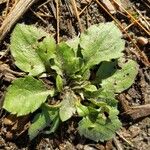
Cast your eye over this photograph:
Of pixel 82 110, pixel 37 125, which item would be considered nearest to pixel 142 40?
pixel 82 110

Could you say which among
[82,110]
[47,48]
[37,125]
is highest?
[47,48]

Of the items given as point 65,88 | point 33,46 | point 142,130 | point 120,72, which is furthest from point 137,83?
point 33,46

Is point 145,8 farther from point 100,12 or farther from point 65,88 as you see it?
point 65,88

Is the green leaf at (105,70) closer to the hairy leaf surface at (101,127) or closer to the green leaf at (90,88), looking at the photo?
the green leaf at (90,88)

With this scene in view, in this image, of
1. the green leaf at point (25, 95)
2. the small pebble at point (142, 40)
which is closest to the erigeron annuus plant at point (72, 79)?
the green leaf at point (25, 95)

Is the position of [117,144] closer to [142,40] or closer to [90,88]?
[90,88]

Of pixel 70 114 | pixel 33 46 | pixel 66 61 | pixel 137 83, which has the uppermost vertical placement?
pixel 33 46
